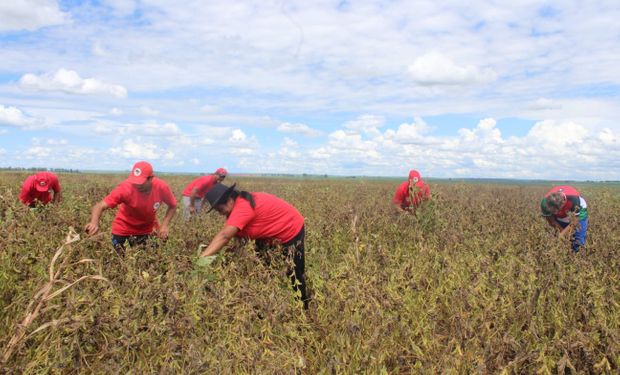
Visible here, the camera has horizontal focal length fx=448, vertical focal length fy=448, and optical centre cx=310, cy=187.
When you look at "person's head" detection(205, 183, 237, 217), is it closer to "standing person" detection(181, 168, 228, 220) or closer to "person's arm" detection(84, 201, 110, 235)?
"person's arm" detection(84, 201, 110, 235)

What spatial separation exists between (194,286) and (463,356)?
1.87m

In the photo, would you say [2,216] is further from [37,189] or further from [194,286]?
[194,286]

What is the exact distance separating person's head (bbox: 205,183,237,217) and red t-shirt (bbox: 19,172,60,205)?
11.7 feet

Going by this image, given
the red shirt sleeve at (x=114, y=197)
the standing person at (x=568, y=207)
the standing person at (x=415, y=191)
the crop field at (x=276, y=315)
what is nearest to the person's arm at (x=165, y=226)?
the crop field at (x=276, y=315)

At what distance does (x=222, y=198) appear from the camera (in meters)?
3.98

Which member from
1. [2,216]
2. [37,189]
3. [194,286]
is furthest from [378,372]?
[37,189]

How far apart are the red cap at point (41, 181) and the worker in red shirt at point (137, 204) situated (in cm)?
165

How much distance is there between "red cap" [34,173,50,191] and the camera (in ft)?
20.2

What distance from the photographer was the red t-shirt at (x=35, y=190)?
6.17 m

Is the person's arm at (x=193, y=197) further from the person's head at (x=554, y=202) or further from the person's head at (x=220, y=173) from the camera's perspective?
the person's head at (x=554, y=202)

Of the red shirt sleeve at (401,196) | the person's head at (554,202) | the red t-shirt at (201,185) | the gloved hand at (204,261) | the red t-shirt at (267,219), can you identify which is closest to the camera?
the gloved hand at (204,261)

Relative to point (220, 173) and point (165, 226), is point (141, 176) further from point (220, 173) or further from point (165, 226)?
point (220, 173)

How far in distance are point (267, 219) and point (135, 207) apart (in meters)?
1.69

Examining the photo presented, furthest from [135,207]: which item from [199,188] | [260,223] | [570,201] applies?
[570,201]
